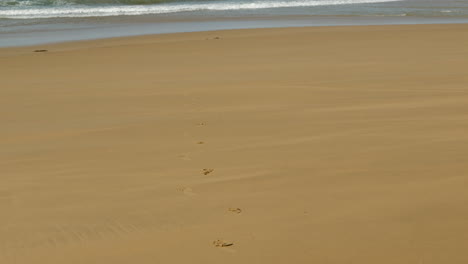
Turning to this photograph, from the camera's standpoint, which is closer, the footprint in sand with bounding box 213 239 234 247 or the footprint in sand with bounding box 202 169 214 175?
the footprint in sand with bounding box 213 239 234 247

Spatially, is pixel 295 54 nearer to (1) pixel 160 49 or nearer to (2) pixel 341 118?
(1) pixel 160 49

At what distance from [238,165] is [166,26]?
38.7 ft

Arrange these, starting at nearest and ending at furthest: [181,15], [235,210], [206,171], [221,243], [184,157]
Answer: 1. [221,243]
2. [235,210]
3. [206,171]
4. [184,157]
5. [181,15]

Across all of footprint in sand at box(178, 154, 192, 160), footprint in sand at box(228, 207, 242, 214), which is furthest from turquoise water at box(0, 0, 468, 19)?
footprint in sand at box(228, 207, 242, 214)

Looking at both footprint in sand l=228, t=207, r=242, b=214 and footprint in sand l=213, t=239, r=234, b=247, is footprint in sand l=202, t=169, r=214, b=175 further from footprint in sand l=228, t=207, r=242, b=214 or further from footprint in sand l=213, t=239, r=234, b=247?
footprint in sand l=213, t=239, r=234, b=247

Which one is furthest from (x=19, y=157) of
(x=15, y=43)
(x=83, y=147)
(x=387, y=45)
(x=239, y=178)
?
(x=15, y=43)

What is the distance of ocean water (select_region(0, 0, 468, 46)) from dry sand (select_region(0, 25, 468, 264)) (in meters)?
6.88

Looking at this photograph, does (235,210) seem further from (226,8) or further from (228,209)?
(226,8)

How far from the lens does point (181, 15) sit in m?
18.8

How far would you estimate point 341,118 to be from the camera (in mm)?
4871

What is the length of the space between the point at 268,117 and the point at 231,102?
74 centimetres

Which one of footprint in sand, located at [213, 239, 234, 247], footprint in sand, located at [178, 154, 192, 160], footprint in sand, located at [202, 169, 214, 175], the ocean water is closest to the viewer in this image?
footprint in sand, located at [213, 239, 234, 247]

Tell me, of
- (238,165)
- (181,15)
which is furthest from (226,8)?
(238,165)

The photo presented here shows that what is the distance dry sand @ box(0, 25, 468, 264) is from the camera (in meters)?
2.69
